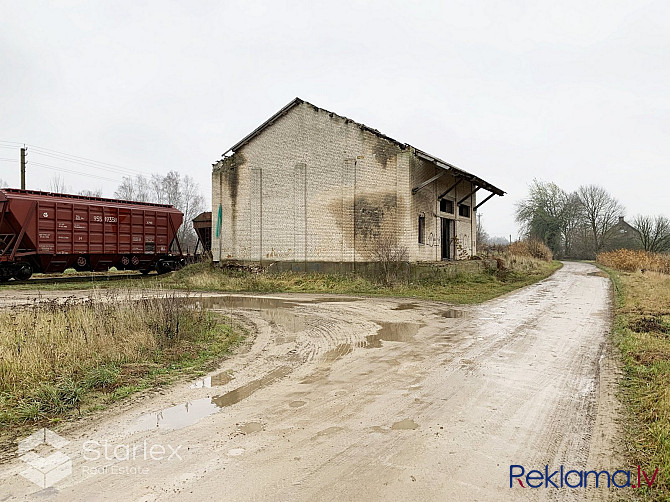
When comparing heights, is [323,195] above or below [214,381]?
above

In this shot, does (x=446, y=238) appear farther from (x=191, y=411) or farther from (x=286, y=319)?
(x=191, y=411)

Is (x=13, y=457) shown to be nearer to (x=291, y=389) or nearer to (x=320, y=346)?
(x=291, y=389)

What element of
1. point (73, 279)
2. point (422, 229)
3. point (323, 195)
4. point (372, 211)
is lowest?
point (73, 279)

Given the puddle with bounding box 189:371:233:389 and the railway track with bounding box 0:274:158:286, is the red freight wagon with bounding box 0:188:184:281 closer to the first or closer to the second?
the railway track with bounding box 0:274:158:286

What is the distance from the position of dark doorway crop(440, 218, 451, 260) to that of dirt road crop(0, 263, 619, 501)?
14.8m

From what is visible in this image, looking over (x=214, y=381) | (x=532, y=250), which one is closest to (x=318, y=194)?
(x=214, y=381)

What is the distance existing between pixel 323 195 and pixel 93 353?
47.6ft

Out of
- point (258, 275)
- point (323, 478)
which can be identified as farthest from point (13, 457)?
point (258, 275)

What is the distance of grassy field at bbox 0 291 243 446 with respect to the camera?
182 inches

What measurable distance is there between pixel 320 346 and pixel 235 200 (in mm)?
15674

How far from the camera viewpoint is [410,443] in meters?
3.74

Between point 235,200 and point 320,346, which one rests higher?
point 235,200

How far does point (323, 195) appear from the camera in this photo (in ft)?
64.5

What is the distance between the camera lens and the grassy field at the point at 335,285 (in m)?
15.7
